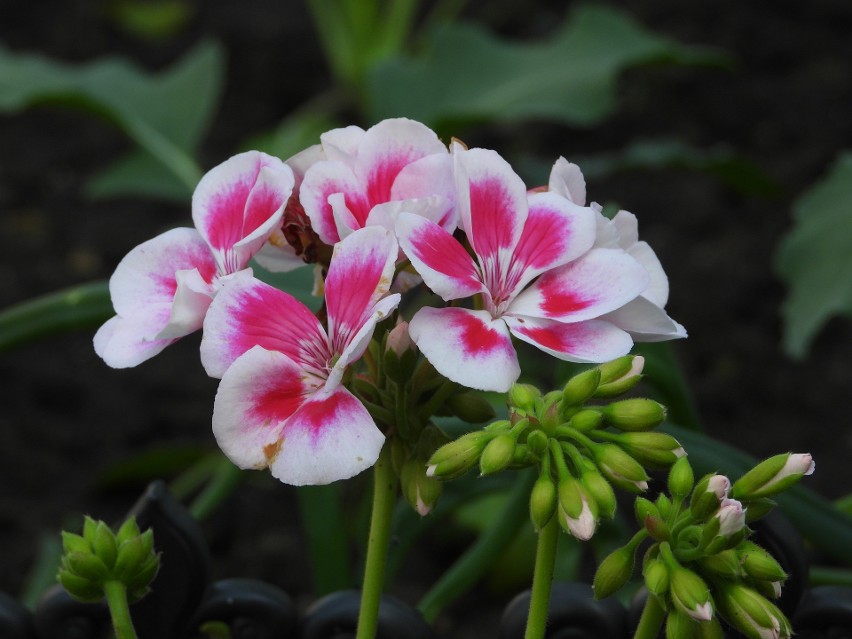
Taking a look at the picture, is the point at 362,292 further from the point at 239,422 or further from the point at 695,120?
the point at 695,120

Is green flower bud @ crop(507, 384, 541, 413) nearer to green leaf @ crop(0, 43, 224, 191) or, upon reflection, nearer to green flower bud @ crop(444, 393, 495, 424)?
green flower bud @ crop(444, 393, 495, 424)

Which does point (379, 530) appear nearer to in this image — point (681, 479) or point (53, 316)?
point (681, 479)

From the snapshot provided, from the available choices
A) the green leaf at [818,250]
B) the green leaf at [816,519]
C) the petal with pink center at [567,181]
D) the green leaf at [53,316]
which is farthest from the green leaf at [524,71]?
the petal with pink center at [567,181]

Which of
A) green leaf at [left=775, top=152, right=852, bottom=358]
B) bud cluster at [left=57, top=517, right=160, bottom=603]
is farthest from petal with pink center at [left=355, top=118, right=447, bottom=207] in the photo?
green leaf at [left=775, top=152, right=852, bottom=358]

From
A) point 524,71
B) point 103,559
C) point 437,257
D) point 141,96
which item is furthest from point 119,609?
point 524,71

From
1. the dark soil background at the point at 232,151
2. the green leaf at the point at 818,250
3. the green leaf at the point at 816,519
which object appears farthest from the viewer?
the dark soil background at the point at 232,151

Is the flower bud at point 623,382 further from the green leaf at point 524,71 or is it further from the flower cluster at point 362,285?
the green leaf at point 524,71
